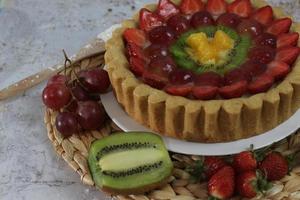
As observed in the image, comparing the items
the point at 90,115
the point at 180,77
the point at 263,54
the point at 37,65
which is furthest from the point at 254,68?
the point at 37,65

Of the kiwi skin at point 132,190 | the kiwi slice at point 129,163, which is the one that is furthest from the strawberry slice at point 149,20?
the kiwi skin at point 132,190

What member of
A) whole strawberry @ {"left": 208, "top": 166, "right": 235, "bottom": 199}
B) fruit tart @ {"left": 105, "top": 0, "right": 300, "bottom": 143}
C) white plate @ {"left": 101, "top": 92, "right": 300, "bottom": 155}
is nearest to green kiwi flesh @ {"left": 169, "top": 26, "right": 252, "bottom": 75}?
fruit tart @ {"left": 105, "top": 0, "right": 300, "bottom": 143}

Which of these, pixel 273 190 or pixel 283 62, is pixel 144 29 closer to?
pixel 283 62

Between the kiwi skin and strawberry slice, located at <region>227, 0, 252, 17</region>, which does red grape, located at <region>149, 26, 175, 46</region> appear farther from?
the kiwi skin

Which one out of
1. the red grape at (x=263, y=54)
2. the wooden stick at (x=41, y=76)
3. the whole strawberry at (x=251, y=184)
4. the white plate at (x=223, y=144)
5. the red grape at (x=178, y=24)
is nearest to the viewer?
the whole strawberry at (x=251, y=184)

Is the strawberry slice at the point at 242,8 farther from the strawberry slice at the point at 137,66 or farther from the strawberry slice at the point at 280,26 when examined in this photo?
the strawberry slice at the point at 137,66

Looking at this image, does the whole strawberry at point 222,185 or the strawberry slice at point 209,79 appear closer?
the whole strawberry at point 222,185

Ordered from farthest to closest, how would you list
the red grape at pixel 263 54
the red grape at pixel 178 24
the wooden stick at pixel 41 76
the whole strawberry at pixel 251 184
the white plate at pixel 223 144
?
the wooden stick at pixel 41 76 → the red grape at pixel 178 24 → the red grape at pixel 263 54 → the white plate at pixel 223 144 → the whole strawberry at pixel 251 184

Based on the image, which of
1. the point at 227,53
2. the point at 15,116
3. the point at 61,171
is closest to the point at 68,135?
the point at 61,171
